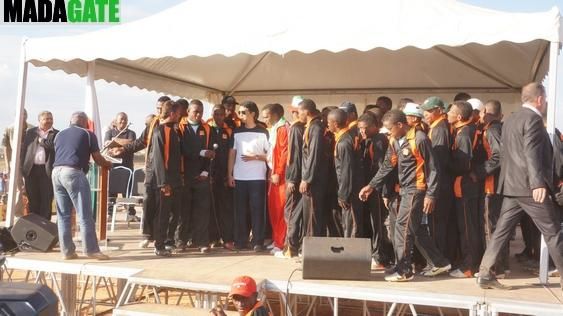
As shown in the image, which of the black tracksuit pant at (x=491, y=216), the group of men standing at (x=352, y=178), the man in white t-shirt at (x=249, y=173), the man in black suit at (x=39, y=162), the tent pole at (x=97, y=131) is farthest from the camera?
the man in black suit at (x=39, y=162)

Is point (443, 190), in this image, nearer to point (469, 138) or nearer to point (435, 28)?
point (469, 138)

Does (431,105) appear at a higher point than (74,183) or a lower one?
higher

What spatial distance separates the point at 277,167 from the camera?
22.3ft

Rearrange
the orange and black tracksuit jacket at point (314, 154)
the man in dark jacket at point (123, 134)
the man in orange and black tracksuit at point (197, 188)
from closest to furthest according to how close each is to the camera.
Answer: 1. the orange and black tracksuit jacket at point (314, 154)
2. the man in orange and black tracksuit at point (197, 188)
3. the man in dark jacket at point (123, 134)

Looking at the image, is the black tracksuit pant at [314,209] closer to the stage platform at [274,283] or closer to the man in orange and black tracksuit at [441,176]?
the stage platform at [274,283]

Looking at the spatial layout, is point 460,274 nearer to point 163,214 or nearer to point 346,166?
point 346,166

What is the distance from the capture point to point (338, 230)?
6.44m

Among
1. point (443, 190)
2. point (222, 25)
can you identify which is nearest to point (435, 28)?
point (443, 190)

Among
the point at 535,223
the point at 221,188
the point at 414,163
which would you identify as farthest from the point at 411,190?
the point at 221,188

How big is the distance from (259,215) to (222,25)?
7.09ft

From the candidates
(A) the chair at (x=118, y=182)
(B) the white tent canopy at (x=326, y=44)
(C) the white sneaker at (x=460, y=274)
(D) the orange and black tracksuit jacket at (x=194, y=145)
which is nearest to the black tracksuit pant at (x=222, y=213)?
(D) the orange and black tracksuit jacket at (x=194, y=145)

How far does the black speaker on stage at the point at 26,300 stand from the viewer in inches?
123

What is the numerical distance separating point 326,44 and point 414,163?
151cm

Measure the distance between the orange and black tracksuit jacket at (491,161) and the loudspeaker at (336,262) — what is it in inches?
50.5
